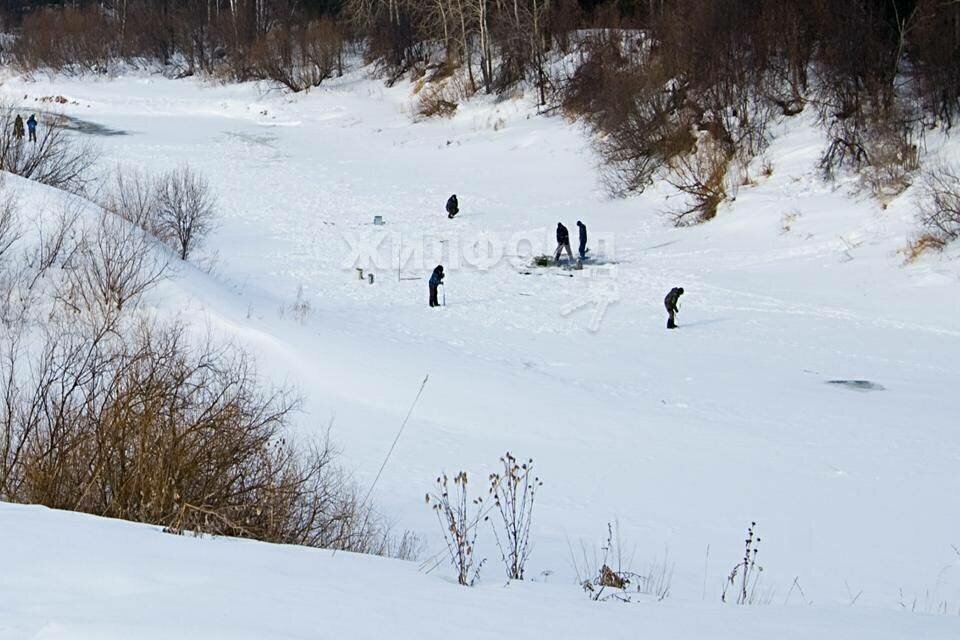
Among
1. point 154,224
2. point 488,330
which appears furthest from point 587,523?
point 154,224

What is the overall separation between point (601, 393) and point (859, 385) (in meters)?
4.38

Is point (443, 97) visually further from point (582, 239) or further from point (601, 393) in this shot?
point (601, 393)

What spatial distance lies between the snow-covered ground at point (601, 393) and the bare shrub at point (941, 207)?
0.70m

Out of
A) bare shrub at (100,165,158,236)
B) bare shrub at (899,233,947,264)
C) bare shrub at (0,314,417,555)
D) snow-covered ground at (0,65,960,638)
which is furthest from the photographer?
bare shrub at (899,233,947,264)

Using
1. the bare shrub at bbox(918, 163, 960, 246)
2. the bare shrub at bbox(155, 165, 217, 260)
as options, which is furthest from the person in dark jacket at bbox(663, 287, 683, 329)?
the bare shrub at bbox(155, 165, 217, 260)

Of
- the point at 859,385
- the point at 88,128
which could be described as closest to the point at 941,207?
the point at 859,385

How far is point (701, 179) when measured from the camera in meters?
32.8

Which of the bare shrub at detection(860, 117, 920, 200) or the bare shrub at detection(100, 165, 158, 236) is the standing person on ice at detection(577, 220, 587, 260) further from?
the bare shrub at detection(100, 165, 158, 236)

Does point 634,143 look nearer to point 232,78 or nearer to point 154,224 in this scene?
point 154,224

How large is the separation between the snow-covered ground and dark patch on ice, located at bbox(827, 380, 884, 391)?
193mm

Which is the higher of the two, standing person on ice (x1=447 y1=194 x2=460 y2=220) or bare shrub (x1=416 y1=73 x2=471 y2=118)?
bare shrub (x1=416 y1=73 x2=471 y2=118)

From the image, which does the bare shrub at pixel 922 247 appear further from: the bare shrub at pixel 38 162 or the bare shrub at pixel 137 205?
the bare shrub at pixel 38 162

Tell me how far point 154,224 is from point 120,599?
20.9 metres

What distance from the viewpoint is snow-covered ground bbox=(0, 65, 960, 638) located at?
14.4ft
